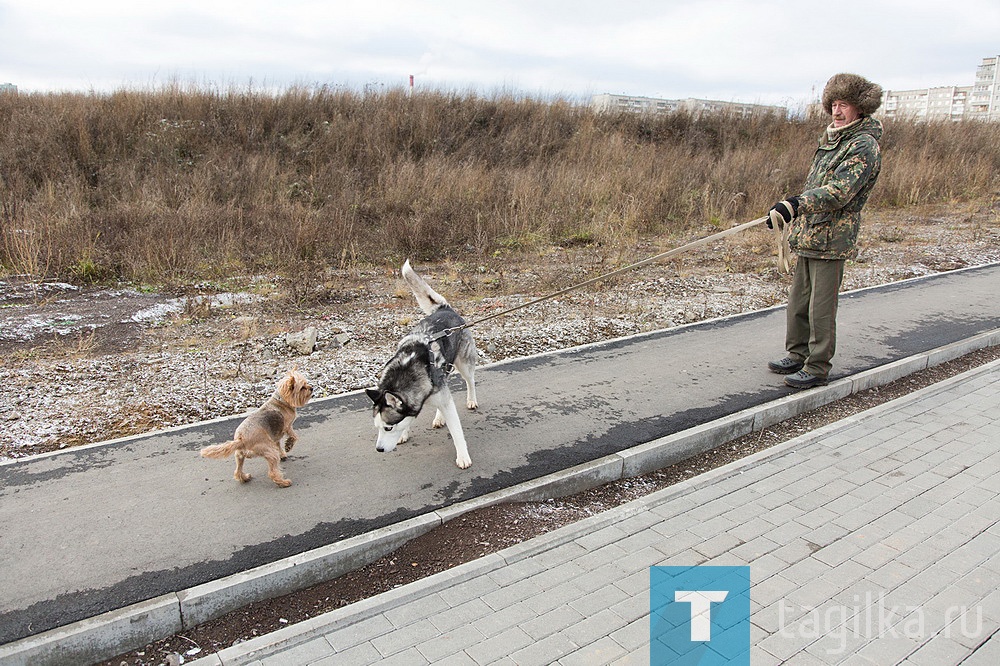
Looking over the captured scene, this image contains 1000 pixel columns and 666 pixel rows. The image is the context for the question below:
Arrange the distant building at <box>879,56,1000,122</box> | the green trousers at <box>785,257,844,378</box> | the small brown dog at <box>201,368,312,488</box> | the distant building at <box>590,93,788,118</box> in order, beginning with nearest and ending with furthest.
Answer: the small brown dog at <box>201,368,312,488</box> → the green trousers at <box>785,257,844,378</box> → the distant building at <box>590,93,788,118</box> → the distant building at <box>879,56,1000,122</box>

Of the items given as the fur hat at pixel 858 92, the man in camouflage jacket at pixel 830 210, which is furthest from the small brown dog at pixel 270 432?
the fur hat at pixel 858 92

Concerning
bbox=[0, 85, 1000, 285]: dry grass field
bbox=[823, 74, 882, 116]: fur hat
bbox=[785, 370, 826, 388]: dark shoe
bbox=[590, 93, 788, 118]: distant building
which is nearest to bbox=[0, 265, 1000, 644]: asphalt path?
bbox=[785, 370, 826, 388]: dark shoe

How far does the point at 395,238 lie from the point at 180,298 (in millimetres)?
3978

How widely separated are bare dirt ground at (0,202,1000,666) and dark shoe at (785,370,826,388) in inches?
11.2

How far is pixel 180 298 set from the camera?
8.60 meters

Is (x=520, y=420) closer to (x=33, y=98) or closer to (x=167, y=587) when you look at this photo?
(x=167, y=587)

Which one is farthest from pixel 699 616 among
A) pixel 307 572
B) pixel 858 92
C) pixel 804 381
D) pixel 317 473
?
pixel 858 92

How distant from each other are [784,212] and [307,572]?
449 centimetres

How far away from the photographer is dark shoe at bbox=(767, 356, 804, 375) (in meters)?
6.21

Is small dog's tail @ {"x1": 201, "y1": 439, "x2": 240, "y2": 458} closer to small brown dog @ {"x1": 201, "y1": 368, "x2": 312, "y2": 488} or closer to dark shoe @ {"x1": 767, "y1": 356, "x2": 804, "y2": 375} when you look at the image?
→ small brown dog @ {"x1": 201, "y1": 368, "x2": 312, "y2": 488}

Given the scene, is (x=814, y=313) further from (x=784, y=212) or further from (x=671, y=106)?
(x=671, y=106)

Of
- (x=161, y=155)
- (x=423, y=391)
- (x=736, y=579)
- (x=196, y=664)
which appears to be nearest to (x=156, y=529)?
(x=196, y=664)

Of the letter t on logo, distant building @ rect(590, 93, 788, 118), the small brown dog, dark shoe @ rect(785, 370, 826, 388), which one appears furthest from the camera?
distant building @ rect(590, 93, 788, 118)

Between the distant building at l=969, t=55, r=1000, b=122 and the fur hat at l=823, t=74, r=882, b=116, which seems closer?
the fur hat at l=823, t=74, r=882, b=116
